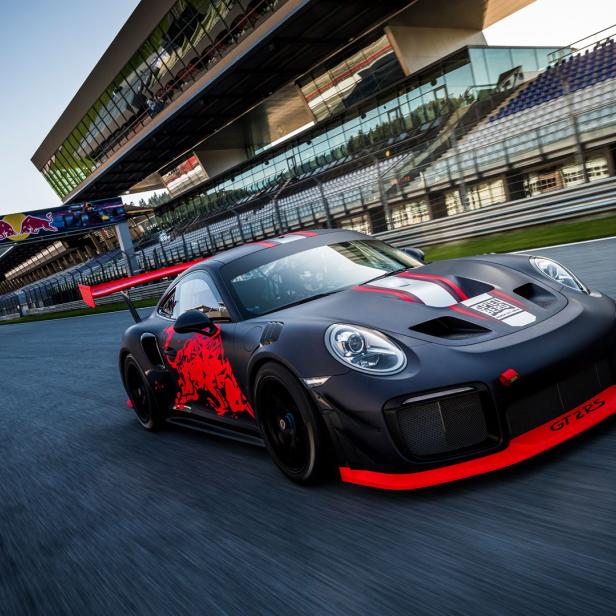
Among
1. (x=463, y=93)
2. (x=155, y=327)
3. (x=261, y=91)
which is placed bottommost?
(x=155, y=327)

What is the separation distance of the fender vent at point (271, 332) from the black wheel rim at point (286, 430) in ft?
0.73

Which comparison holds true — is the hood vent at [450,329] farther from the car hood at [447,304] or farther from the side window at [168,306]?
the side window at [168,306]

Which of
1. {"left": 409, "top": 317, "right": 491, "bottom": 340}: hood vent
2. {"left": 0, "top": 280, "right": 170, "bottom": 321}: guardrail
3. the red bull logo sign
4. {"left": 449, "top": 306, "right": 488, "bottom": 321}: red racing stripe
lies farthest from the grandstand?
{"left": 409, "top": 317, "right": 491, "bottom": 340}: hood vent

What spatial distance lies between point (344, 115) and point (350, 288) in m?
28.0

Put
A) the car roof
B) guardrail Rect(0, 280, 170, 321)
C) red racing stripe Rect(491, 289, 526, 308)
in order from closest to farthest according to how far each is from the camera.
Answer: red racing stripe Rect(491, 289, 526, 308) < the car roof < guardrail Rect(0, 280, 170, 321)

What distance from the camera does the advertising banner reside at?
123 ft

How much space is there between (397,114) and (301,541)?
25428 millimetres

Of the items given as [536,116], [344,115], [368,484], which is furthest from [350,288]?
[344,115]

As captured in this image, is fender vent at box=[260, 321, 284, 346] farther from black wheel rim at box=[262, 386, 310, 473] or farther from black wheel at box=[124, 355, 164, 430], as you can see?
black wheel at box=[124, 355, 164, 430]

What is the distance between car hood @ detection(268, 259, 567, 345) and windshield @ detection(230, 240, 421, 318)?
0.58 ft

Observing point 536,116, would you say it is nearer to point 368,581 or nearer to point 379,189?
point 379,189

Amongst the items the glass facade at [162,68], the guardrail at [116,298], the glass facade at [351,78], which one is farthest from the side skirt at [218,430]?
the glass facade at [351,78]

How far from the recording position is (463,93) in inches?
926

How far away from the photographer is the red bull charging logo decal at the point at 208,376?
344 cm
